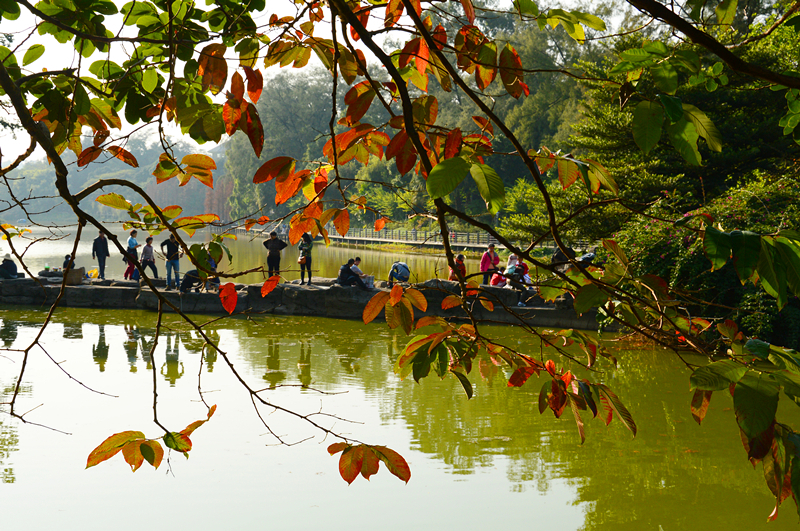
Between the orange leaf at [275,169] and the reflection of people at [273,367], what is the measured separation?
5136 mm

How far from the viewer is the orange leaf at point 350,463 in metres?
1.37

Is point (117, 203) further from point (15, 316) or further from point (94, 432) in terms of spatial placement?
point (15, 316)

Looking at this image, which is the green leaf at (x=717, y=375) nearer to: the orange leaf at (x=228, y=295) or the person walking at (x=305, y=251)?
the orange leaf at (x=228, y=295)

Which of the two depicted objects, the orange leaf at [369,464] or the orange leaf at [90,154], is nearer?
the orange leaf at [369,464]

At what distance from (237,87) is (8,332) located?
9670mm

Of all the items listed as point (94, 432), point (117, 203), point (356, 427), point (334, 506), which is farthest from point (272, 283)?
point (94, 432)

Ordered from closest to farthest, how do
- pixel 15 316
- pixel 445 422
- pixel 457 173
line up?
pixel 457 173, pixel 445 422, pixel 15 316

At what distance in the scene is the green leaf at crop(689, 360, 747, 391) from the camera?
81 centimetres

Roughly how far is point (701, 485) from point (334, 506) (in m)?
2.51

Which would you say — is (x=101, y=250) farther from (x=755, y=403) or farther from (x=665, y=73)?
(x=755, y=403)

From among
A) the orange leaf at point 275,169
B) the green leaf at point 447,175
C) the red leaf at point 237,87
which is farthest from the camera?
the red leaf at point 237,87

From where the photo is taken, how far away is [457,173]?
0.92 m

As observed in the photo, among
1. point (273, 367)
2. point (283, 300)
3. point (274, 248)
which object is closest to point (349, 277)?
point (283, 300)

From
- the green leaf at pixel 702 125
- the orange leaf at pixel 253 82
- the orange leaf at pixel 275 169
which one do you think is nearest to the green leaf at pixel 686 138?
the green leaf at pixel 702 125
